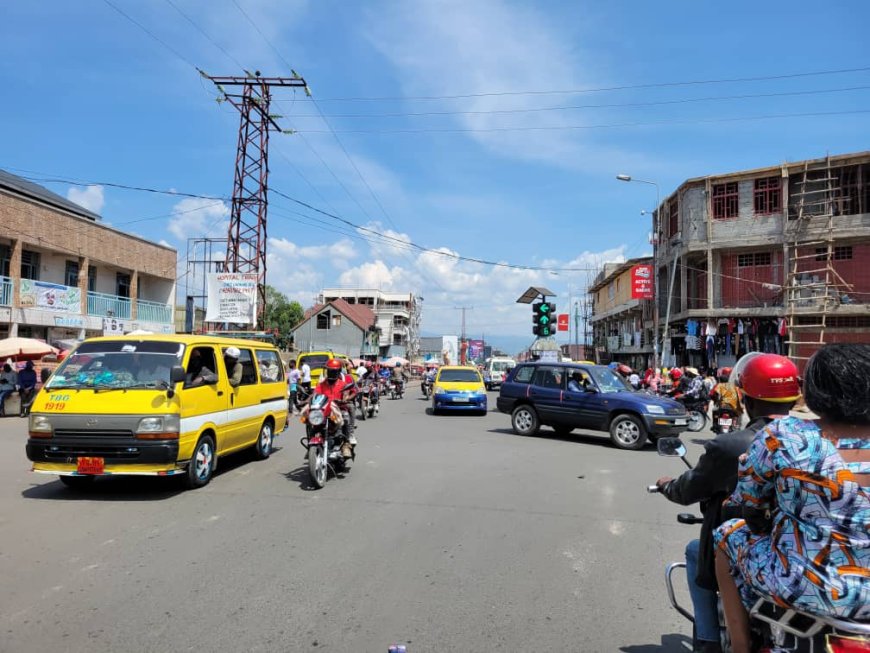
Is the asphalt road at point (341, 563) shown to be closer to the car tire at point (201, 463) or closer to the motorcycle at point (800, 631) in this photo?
the car tire at point (201, 463)

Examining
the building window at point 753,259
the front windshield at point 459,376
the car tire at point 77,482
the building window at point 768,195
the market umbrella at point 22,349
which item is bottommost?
the car tire at point 77,482

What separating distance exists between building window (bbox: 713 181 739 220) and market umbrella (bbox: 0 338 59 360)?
29922 mm

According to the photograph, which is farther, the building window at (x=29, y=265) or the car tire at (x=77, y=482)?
the building window at (x=29, y=265)

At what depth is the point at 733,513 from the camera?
2.71m

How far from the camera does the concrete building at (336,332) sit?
71.9 m

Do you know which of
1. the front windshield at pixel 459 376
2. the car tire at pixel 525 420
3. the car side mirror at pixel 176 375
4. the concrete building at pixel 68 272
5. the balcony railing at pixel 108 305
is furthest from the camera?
the balcony railing at pixel 108 305

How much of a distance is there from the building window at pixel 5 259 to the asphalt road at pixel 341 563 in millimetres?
15975

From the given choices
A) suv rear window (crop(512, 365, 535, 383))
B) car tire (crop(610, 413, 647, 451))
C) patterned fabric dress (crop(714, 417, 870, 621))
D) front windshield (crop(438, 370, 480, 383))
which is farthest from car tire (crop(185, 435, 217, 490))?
front windshield (crop(438, 370, 480, 383))

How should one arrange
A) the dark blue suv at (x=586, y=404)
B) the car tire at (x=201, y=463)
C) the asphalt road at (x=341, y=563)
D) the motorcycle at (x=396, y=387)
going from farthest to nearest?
1. the motorcycle at (x=396, y=387)
2. the dark blue suv at (x=586, y=404)
3. the car tire at (x=201, y=463)
4. the asphalt road at (x=341, y=563)

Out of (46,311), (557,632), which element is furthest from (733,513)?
(46,311)

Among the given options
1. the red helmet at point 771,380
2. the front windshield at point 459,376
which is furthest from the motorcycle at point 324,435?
the front windshield at point 459,376

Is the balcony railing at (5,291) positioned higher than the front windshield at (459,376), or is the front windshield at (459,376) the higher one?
the balcony railing at (5,291)

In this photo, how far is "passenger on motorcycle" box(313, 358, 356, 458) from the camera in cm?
Result: 887

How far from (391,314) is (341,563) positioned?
9383 centimetres
